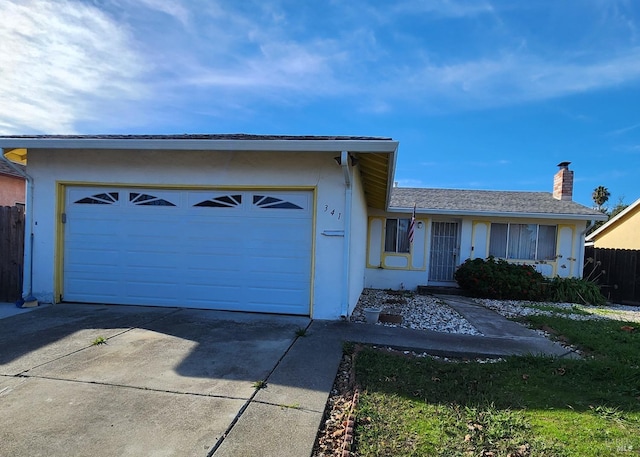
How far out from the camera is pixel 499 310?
887 centimetres

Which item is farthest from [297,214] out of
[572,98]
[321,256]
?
[572,98]

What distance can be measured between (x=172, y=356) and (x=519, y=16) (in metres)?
9.26

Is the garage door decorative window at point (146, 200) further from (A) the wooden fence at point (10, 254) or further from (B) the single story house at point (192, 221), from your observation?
(A) the wooden fence at point (10, 254)

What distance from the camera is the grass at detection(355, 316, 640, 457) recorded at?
269cm

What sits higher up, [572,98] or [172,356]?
[572,98]

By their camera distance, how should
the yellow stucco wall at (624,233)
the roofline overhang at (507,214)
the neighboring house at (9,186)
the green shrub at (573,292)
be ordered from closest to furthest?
the green shrub at (573,292) → the roofline overhang at (507,214) → the neighboring house at (9,186) → the yellow stucco wall at (624,233)

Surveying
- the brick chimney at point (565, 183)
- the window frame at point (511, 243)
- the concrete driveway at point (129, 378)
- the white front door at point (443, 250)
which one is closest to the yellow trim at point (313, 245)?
the concrete driveway at point (129, 378)

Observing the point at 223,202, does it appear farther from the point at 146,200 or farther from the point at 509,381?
the point at 509,381

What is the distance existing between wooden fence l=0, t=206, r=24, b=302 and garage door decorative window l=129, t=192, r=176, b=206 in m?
2.57

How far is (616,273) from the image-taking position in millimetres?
12227

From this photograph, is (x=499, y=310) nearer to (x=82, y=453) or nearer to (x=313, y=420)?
(x=313, y=420)

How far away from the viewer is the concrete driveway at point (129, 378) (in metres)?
2.58

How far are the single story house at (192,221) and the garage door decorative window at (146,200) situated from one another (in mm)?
20

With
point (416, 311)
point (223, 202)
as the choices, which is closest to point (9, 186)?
point (223, 202)
